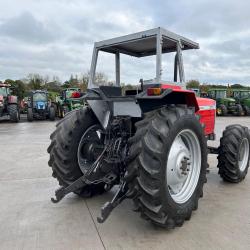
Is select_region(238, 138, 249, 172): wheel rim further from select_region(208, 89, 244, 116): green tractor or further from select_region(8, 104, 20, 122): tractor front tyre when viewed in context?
select_region(208, 89, 244, 116): green tractor

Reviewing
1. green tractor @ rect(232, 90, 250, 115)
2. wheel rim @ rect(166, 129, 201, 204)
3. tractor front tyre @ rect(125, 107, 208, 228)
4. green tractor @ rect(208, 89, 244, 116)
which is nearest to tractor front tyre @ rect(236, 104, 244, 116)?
green tractor @ rect(208, 89, 244, 116)

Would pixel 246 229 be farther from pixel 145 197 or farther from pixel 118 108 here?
pixel 118 108

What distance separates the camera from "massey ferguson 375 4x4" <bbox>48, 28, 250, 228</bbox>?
299 cm

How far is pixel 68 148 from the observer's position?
3.90 m

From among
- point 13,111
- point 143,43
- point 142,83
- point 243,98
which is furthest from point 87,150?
point 243,98

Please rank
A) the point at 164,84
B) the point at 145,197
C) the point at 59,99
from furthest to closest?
the point at 59,99 < the point at 164,84 < the point at 145,197

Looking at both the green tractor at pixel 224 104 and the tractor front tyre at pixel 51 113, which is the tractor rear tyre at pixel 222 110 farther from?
the tractor front tyre at pixel 51 113

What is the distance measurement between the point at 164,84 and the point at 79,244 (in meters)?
1.90

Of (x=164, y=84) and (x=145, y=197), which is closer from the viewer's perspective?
(x=145, y=197)

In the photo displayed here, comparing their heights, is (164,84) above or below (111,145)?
above

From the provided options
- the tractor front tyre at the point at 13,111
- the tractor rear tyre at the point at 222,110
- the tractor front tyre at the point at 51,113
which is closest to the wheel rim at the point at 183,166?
the tractor front tyre at the point at 13,111

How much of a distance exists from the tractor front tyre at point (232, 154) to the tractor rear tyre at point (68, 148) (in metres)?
2.15

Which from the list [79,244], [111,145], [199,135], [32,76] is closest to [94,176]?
[111,145]

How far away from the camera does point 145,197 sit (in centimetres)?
297
